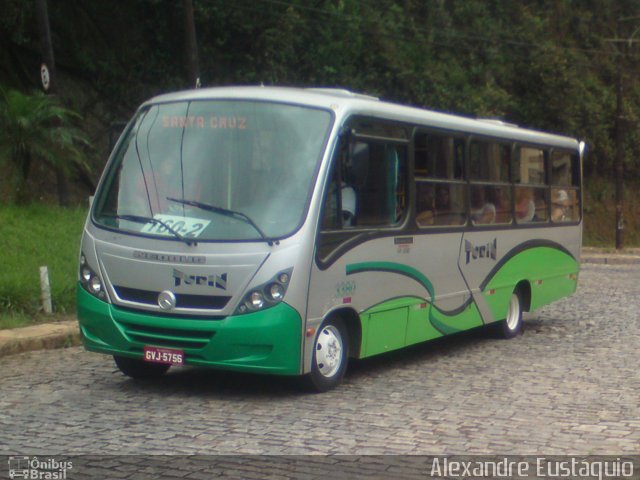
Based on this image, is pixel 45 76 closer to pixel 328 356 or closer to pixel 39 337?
pixel 39 337

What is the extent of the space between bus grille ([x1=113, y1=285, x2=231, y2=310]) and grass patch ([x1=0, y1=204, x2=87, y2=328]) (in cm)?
377

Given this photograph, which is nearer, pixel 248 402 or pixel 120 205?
pixel 248 402

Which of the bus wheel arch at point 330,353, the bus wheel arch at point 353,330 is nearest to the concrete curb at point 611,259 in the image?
the bus wheel arch at point 353,330

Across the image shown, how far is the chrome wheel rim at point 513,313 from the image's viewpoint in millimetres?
14117

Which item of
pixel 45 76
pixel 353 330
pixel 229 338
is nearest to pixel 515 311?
pixel 353 330

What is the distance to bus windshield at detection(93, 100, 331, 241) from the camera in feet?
30.0

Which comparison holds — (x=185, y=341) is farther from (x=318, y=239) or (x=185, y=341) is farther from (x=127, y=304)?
(x=318, y=239)

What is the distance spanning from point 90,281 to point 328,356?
2182 millimetres

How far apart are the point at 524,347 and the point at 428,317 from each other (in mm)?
2312

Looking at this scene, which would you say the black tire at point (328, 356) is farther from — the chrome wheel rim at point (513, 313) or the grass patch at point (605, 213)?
the grass patch at point (605, 213)

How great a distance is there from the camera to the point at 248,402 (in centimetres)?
909

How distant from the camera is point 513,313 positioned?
562 inches

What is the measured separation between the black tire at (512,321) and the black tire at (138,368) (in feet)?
17.3

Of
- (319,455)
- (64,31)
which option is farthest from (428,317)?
(64,31)
